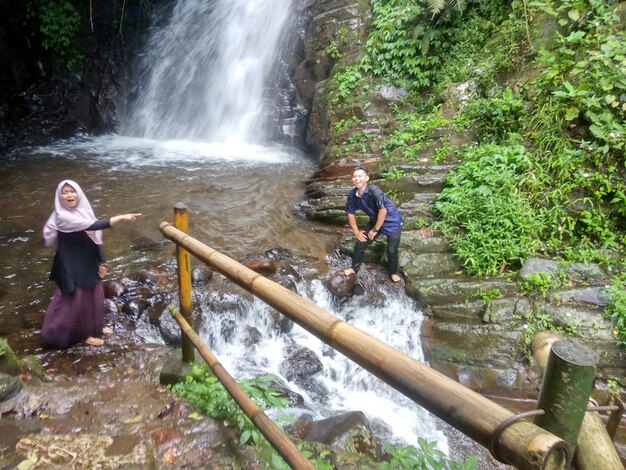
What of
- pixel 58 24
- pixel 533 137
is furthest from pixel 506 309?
pixel 58 24

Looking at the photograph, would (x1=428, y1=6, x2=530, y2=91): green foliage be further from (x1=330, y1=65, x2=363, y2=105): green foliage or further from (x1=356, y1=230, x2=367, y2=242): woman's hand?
(x1=356, y1=230, x2=367, y2=242): woman's hand

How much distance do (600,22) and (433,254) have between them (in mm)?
4333

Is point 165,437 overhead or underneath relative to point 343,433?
overhead

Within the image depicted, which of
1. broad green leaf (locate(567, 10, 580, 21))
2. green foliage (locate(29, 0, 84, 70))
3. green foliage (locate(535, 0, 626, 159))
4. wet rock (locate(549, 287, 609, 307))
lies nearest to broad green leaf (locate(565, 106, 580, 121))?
green foliage (locate(535, 0, 626, 159))

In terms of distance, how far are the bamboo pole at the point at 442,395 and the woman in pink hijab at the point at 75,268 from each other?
8.98 feet

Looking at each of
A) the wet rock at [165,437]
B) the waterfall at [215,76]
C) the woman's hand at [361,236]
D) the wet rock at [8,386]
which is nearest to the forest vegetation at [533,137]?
the woman's hand at [361,236]

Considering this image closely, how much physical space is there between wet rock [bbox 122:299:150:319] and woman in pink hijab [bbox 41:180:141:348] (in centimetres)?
47

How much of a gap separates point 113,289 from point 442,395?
191 inches

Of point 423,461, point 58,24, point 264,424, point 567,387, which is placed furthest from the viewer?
point 58,24

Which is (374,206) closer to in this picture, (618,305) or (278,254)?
(278,254)

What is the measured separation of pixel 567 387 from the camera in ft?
3.51

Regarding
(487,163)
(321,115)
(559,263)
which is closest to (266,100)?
(321,115)

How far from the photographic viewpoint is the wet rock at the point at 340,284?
5758 mm

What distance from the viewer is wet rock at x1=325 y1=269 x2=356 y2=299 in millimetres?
5758
